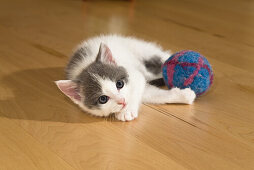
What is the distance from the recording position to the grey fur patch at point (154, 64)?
206cm

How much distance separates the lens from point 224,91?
1.88 m

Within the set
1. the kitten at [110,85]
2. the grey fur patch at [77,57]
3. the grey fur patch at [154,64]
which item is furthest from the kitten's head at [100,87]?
the grey fur patch at [154,64]

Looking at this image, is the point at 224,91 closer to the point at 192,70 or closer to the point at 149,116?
the point at 192,70

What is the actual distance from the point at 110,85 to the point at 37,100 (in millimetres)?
466

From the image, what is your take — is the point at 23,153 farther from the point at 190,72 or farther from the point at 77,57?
the point at 190,72

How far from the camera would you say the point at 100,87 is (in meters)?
1.53

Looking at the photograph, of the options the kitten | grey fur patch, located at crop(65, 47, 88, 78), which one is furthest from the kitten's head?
grey fur patch, located at crop(65, 47, 88, 78)

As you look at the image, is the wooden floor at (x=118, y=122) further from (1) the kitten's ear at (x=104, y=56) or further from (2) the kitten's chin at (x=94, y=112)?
(1) the kitten's ear at (x=104, y=56)

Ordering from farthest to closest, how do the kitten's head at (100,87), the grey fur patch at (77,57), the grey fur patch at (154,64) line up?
1. the grey fur patch at (154,64)
2. the grey fur patch at (77,57)
3. the kitten's head at (100,87)

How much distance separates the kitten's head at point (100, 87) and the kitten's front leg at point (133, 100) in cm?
4

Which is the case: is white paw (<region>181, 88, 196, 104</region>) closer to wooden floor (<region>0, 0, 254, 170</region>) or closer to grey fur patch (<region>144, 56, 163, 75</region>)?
wooden floor (<region>0, 0, 254, 170</region>)

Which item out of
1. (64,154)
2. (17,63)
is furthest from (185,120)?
(17,63)

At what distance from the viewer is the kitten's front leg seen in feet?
5.20

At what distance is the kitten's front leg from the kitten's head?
0.12 feet
